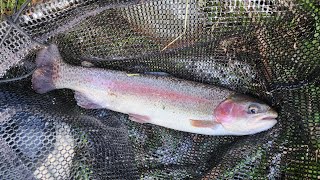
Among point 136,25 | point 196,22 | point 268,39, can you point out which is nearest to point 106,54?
point 136,25

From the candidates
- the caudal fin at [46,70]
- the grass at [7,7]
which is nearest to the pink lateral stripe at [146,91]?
the caudal fin at [46,70]

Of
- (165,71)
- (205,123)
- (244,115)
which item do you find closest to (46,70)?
(165,71)

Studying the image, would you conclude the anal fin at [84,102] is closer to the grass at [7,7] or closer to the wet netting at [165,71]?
the wet netting at [165,71]

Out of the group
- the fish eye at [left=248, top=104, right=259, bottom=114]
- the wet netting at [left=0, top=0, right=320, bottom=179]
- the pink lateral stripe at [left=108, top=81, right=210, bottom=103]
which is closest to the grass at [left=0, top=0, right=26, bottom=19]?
the wet netting at [left=0, top=0, right=320, bottom=179]

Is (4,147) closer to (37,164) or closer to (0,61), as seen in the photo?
(37,164)

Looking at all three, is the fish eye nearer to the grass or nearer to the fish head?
the fish head

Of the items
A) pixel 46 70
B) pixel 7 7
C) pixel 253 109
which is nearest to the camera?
pixel 253 109

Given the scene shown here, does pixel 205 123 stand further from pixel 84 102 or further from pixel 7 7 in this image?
pixel 7 7
